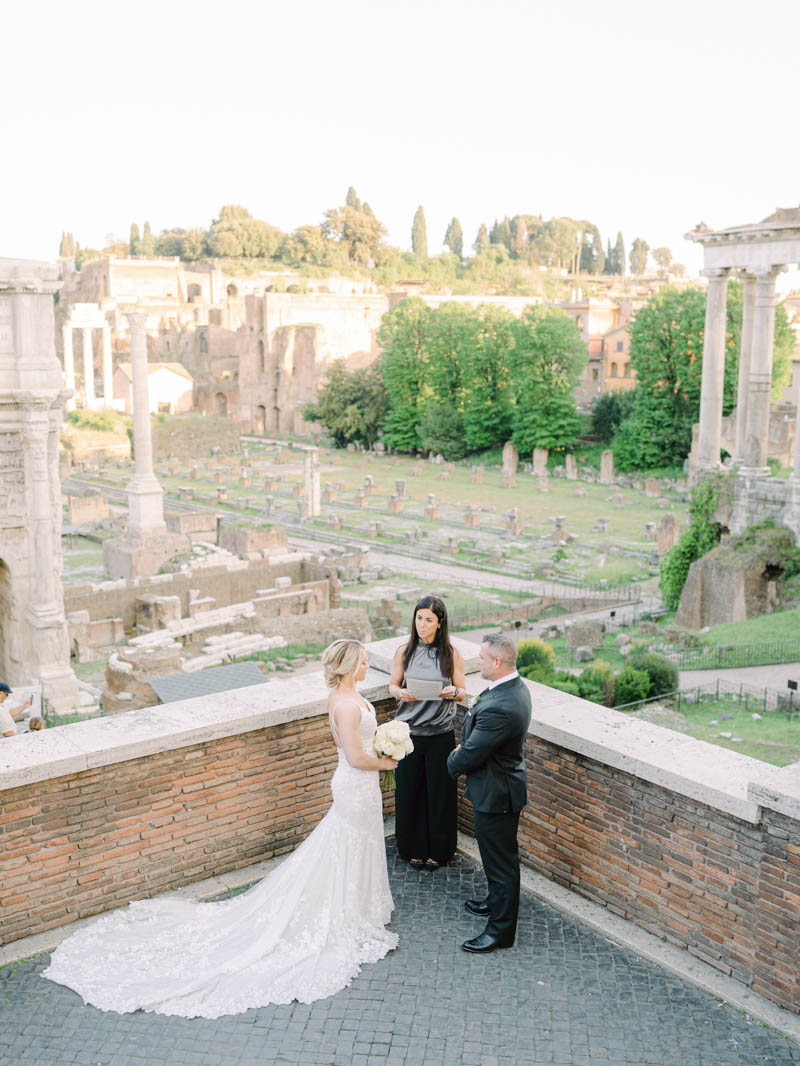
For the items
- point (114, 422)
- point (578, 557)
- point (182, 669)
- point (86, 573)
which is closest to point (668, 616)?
point (578, 557)

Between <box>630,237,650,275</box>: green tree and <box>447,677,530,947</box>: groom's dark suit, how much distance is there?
113931 millimetres

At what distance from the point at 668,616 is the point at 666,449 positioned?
2159 cm

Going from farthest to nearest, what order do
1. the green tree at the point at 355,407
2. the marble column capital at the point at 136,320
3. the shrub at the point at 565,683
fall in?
the green tree at the point at 355,407
the marble column capital at the point at 136,320
the shrub at the point at 565,683

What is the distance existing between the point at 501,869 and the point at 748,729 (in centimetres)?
906

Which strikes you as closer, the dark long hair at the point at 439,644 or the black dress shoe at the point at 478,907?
the black dress shoe at the point at 478,907

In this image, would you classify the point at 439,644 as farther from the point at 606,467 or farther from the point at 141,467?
the point at 606,467

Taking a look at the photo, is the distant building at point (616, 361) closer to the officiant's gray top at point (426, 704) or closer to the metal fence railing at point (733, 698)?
the metal fence railing at point (733, 698)

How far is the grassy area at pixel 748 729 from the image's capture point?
1211cm

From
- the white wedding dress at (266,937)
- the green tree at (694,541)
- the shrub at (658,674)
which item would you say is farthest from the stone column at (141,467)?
the white wedding dress at (266,937)

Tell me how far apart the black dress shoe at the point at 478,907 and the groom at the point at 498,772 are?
20 cm

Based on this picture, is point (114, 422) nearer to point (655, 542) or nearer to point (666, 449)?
point (666, 449)

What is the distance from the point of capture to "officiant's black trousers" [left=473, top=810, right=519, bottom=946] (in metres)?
5.24

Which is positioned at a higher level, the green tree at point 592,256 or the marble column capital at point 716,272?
the green tree at point 592,256

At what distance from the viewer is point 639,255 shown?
114 metres
